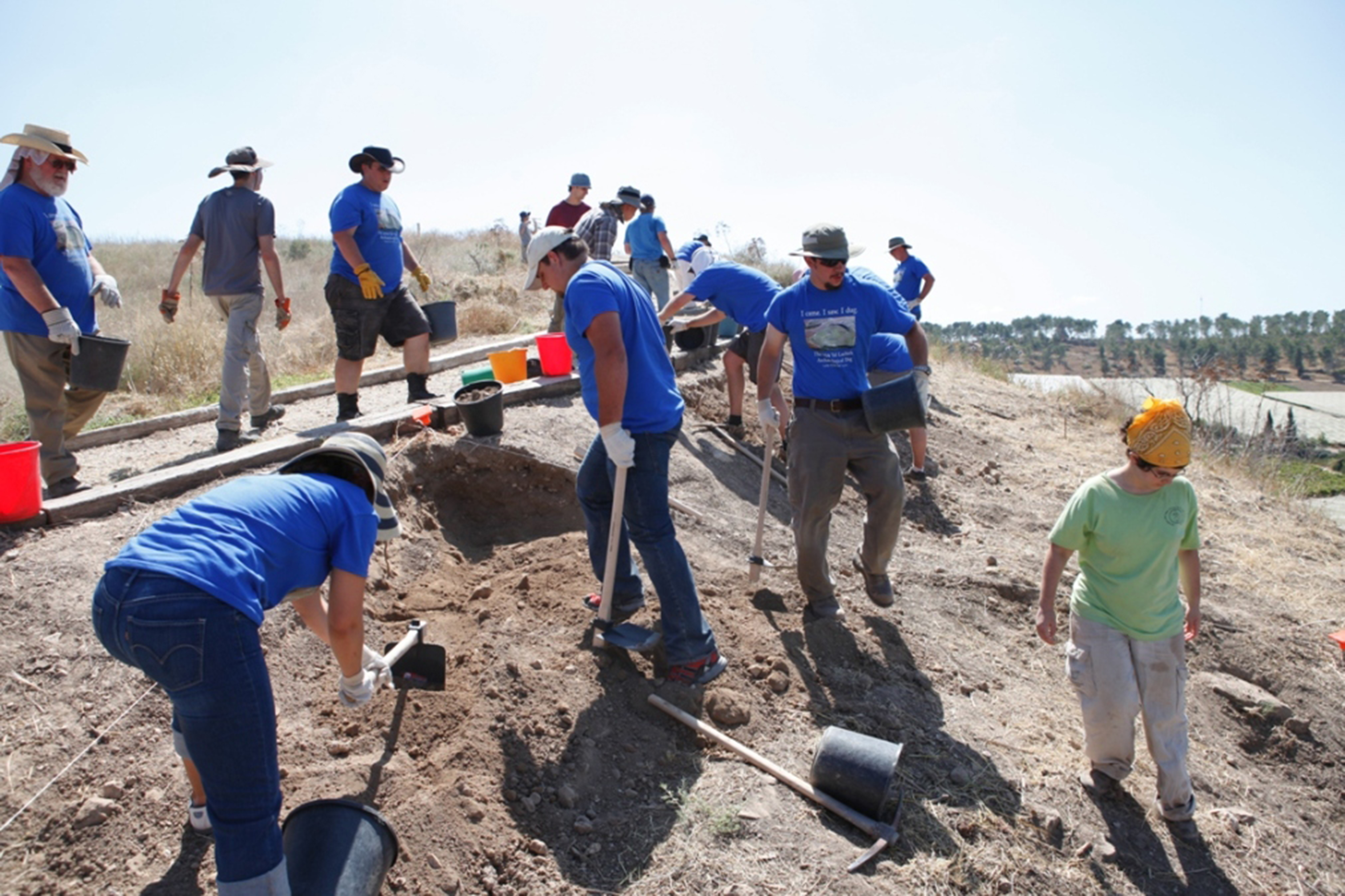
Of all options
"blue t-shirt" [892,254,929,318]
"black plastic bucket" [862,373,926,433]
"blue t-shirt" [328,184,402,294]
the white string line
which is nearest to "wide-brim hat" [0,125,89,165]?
"blue t-shirt" [328,184,402,294]

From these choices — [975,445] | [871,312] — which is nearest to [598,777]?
[871,312]

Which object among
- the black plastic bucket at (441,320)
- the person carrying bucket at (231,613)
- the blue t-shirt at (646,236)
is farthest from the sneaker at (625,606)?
the blue t-shirt at (646,236)

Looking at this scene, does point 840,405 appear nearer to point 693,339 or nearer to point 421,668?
point 421,668

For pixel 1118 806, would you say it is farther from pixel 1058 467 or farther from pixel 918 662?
pixel 1058 467

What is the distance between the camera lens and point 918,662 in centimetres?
468

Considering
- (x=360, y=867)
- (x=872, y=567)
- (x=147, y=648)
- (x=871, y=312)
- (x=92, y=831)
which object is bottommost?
(x=92, y=831)

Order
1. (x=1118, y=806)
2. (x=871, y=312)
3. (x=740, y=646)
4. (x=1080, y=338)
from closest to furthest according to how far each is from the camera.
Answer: (x=1118, y=806) < (x=740, y=646) < (x=871, y=312) < (x=1080, y=338)

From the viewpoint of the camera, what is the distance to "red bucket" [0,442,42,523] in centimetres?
413

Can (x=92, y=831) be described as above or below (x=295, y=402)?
below

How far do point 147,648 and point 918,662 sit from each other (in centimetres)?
370

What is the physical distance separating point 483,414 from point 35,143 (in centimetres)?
286

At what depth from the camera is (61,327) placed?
4762 mm

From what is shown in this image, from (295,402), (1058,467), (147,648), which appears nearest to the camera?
(147,648)

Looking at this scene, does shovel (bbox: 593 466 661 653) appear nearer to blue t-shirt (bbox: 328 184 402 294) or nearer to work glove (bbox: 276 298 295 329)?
blue t-shirt (bbox: 328 184 402 294)
